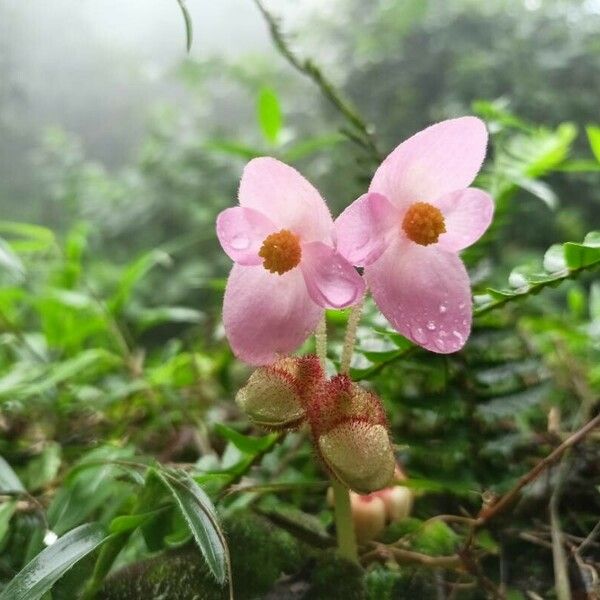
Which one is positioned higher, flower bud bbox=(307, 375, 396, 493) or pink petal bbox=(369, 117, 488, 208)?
pink petal bbox=(369, 117, 488, 208)

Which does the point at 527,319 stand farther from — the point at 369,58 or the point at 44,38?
the point at 44,38

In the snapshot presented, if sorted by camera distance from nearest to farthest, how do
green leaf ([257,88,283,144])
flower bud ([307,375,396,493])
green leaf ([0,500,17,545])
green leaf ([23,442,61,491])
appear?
flower bud ([307,375,396,493])
green leaf ([0,500,17,545])
green leaf ([23,442,61,491])
green leaf ([257,88,283,144])

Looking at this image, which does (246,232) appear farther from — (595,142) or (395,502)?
(595,142)

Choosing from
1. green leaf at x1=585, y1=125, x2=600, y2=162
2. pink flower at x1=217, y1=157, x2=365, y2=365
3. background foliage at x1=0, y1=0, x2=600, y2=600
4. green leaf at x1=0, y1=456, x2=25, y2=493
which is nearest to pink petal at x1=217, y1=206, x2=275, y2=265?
pink flower at x1=217, y1=157, x2=365, y2=365

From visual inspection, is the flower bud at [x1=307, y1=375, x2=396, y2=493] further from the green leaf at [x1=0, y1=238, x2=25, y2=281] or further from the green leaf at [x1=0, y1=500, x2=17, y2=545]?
the green leaf at [x1=0, y1=238, x2=25, y2=281]

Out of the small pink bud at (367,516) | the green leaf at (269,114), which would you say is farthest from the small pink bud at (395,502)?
the green leaf at (269,114)
